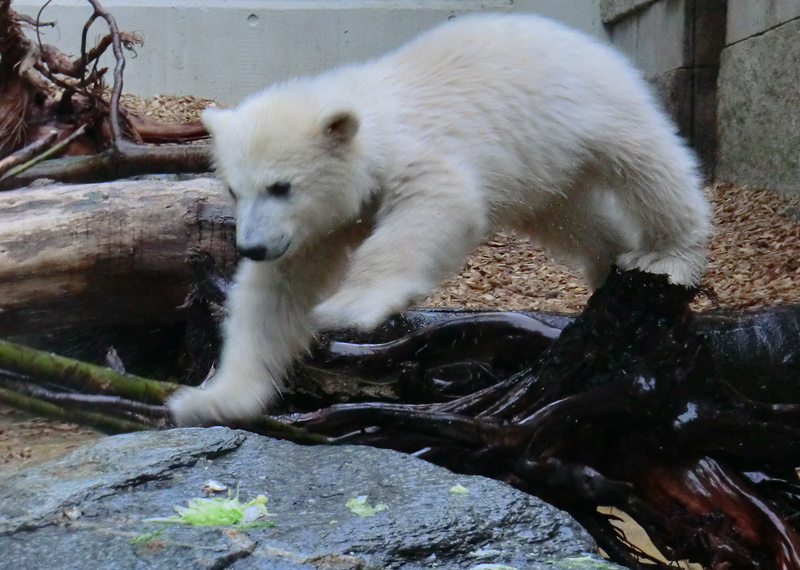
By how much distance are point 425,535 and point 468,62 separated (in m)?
1.66

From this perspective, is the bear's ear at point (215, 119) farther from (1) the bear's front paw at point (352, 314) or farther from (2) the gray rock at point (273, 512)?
(2) the gray rock at point (273, 512)

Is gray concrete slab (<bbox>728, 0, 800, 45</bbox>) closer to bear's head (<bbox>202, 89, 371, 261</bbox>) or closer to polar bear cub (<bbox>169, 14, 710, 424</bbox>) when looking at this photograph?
polar bear cub (<bbox>169, 14, 710, 424</bbox>)

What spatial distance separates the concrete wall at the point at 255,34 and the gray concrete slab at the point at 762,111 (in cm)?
122

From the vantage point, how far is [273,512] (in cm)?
176

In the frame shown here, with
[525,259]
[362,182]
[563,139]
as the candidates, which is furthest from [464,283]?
[362,182]

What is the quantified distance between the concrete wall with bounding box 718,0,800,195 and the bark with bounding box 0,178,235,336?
11.8ft

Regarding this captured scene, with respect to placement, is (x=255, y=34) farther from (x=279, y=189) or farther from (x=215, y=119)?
(x=279, y=189)

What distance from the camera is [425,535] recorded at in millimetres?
1680

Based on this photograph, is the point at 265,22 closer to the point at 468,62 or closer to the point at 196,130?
the point at 196,130

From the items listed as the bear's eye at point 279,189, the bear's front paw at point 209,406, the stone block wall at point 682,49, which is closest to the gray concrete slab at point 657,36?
the stone block wall at point 682,49

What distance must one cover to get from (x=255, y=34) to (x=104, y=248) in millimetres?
2042

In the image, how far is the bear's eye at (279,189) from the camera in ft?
7.82

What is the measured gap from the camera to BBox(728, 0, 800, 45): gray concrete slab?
5.24m

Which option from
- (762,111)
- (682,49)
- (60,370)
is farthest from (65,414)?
(682,49)
